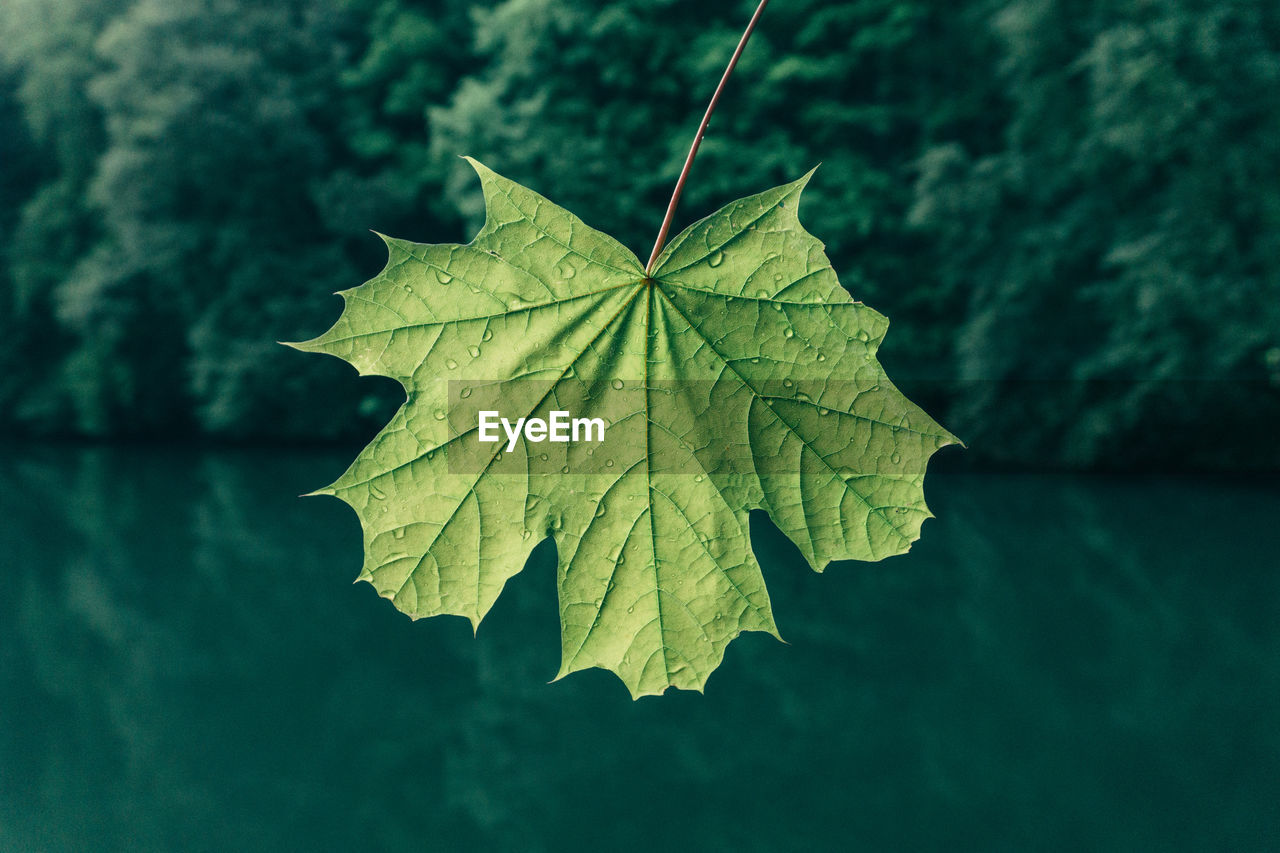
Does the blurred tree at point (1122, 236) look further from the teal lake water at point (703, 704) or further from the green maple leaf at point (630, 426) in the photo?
the green maple leaf at point (630, 426)

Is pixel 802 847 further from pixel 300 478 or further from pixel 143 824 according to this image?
pixel 300 478

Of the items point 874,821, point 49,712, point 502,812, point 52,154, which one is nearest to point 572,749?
point 502,812

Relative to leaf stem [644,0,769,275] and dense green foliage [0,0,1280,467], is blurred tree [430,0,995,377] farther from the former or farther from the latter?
leaf stem [644,0,769,275]

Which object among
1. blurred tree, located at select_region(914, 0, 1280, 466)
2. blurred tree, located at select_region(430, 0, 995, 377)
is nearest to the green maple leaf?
blurred tree, located at select_region(430, 0, 995, 377)

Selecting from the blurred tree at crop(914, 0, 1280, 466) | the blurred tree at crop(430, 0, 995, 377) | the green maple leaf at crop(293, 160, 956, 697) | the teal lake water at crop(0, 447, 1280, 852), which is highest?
the blurred tree at crop(430, 0, 995, 377)

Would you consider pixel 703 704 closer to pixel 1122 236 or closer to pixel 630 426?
pixel 1122 236

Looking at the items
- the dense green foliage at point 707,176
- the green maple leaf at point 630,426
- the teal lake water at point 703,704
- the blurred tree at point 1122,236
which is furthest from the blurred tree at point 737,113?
the green maple leaf at point 630,426
